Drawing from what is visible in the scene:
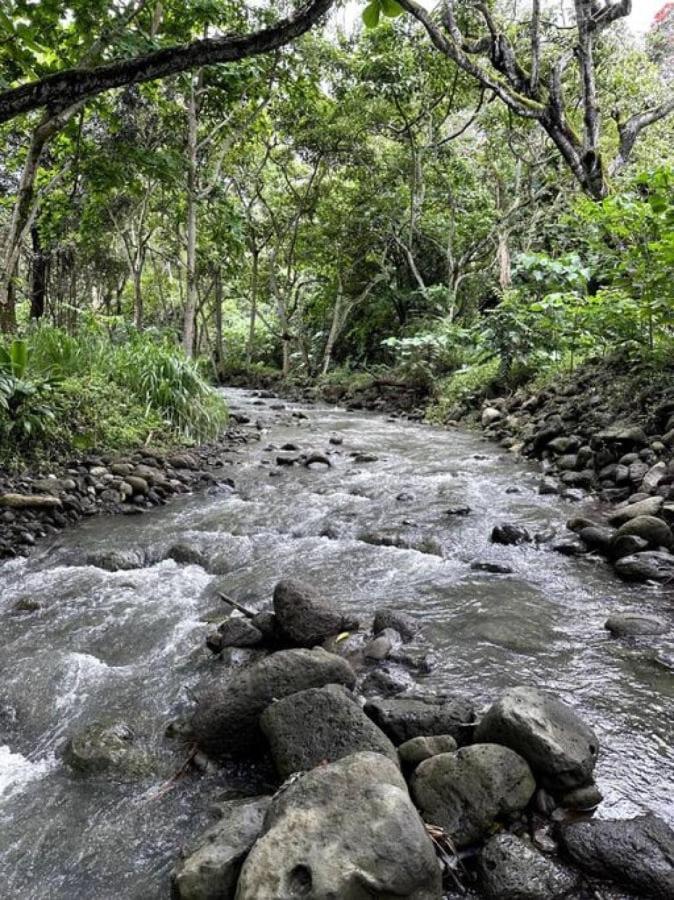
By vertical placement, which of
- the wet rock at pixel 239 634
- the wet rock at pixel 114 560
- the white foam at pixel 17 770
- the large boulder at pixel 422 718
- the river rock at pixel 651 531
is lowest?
the white foam at pixel 17 770

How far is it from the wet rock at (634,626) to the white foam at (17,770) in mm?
3039

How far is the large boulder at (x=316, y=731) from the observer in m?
2.32

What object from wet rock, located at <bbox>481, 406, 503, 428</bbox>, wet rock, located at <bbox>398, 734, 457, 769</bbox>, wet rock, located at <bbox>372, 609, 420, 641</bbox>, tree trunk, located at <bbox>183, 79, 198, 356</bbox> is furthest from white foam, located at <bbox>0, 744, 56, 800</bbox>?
tree trunk, located at <bbox>183, 79, 198, 356</bbox>

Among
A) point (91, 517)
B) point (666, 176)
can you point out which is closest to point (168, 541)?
point (91, 517)

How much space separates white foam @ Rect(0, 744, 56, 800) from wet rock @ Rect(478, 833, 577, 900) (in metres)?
1.90

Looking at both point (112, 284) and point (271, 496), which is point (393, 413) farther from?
point (112, 284)

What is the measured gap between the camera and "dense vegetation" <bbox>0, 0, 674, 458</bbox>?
669cm

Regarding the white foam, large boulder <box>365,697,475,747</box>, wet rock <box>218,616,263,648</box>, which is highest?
large boulder <box>365,697,475,747</box>

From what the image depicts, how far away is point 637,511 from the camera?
16.9 ft

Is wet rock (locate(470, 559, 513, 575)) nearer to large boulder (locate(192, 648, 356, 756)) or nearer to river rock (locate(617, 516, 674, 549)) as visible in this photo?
river rock (locate(617, 516, 674, 549))

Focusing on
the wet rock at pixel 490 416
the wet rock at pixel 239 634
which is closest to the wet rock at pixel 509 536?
the wet rock at pixel 239 634

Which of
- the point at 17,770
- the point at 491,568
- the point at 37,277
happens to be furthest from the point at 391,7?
the point at 37,277

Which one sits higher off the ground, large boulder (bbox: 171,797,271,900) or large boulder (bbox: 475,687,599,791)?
large boulder (bbox: 475,687,599,791)

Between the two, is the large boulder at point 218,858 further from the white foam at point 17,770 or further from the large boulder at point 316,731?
the white foam at point 17,770
